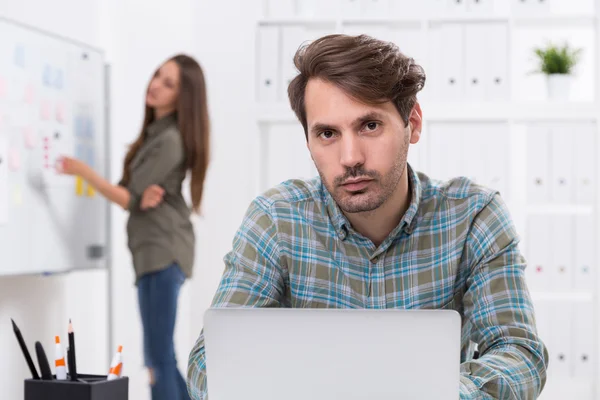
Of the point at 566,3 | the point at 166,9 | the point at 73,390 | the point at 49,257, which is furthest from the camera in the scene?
the point at 166,9

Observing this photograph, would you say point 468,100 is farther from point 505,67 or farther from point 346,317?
point 346,317

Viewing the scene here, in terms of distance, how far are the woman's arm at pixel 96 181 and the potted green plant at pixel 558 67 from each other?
6.03 ft

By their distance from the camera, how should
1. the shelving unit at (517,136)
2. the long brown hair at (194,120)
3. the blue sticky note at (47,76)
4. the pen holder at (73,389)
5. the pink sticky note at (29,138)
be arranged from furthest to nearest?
1. the shelving unit at (517,136)
2. the long brown hair at (194,120)
3. the blue sticky note at (47,76)
4. the pink sticky note at (29,138)
5. the pen holder at (73,389)

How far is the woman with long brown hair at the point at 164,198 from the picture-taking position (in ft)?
10.1

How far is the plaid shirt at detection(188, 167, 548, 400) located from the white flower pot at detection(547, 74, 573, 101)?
7.48 feet

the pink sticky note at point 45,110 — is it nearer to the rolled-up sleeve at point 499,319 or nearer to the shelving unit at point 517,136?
the shelving unit at point 517,136

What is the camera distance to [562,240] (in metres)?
3.45

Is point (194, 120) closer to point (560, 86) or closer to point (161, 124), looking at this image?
point (161, 124)

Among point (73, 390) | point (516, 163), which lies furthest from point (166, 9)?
point (73, 390)

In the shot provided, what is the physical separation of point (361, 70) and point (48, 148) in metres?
2.06

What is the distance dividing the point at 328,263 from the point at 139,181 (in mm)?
1884

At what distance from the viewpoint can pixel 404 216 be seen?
1354 millimetres

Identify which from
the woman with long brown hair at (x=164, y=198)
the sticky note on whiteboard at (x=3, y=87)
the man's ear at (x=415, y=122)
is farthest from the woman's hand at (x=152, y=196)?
the man's ear at (x=415, y=122)

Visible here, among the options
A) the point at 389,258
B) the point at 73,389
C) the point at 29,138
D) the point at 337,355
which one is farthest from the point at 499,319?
the point at 29,138
